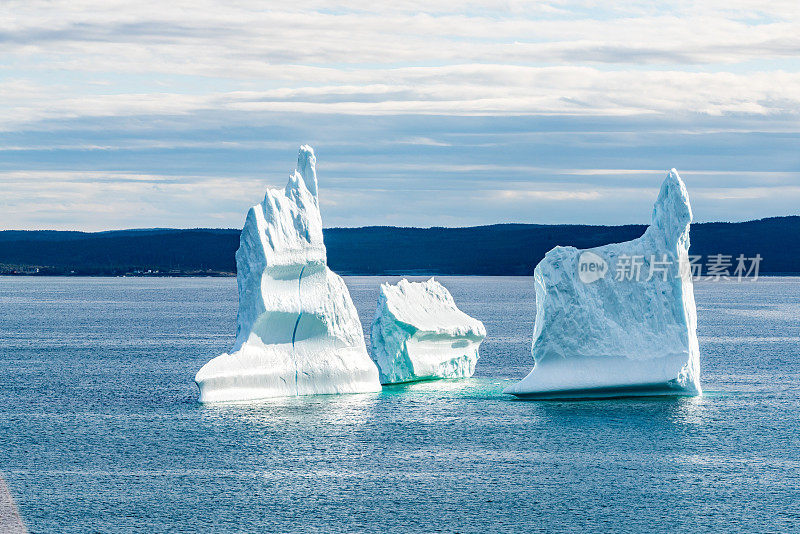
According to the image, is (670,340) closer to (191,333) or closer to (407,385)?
(407,385)

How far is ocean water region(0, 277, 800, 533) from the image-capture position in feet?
72.5

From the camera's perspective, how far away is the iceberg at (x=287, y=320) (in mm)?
34969

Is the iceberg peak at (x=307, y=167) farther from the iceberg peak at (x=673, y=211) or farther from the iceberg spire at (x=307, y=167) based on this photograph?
the iceberg peak at (x=673, y=211)

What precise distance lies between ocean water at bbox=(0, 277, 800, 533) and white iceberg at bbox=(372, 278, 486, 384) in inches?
40.7

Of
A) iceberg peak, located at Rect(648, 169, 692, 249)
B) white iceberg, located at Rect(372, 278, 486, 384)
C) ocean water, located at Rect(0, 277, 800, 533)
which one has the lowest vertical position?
ocean water, located at Rect(0, 277, 800, 533)

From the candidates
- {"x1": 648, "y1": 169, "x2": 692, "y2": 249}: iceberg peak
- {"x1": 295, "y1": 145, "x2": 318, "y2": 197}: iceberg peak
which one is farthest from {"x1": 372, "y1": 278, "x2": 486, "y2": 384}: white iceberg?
{"x1": 648, "y1": 169, "x2": 692, "y2": 249}: iceberg peak

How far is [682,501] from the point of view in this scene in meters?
23.6

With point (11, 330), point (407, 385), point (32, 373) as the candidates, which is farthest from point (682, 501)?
point (11, 330)

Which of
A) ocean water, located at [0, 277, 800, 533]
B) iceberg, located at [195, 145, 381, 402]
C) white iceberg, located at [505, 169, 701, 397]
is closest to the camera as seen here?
ocean water, located at [0, 277, 800, 533]

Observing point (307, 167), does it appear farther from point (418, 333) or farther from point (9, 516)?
point (9, 516)

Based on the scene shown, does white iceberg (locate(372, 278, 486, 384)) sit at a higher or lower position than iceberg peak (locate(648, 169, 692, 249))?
lower

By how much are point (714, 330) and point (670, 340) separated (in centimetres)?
4760

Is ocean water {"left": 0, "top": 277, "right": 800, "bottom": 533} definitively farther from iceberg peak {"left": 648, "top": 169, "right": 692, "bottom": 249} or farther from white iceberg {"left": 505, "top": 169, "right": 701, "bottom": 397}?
iceberg peak {"left": 648, "top": 169, "right": 692, "bottom": 249}

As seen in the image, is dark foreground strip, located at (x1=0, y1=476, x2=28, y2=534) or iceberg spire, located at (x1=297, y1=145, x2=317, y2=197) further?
iceberg spire, located at (x1=297, y1=145, x2=317, y2=197)
